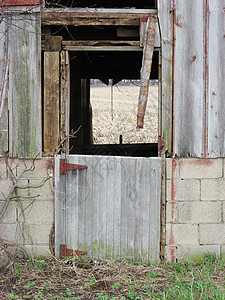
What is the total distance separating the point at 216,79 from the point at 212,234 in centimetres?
225

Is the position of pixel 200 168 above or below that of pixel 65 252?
above

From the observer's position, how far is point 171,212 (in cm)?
552

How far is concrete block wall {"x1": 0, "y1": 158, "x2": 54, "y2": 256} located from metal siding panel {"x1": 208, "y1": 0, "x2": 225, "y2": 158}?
2407 millimetres

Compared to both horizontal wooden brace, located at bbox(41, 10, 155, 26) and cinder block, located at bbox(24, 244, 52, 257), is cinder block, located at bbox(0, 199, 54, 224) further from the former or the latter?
horizontal wooden brace, located at bbox(41, 10, 155, 26)

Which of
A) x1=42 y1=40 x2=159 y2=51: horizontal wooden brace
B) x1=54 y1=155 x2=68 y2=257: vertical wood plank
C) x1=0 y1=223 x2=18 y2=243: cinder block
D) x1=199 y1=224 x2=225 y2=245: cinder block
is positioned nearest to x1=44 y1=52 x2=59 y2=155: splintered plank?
x1=54 y1=155 x2=68 y2=257: vertical wood plank

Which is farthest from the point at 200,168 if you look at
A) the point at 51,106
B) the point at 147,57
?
the point at 51,106

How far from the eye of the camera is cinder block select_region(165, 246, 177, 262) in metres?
5.55

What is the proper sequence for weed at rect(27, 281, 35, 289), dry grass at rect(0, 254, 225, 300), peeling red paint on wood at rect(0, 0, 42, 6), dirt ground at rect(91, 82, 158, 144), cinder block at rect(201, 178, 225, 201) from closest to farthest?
dry grass at rect(0, 254, 225, 300) < weed at rect(27, 281, 35, 289) < peeling red paint on wood at rect(0, 0, 42, 6) < cinder block at rect(201, 178, 225, 201) < dirt ground at rect(91, 82, 158, 144)

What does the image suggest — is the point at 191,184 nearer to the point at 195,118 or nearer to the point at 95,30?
the point at 195,118

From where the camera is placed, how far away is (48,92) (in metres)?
5.55

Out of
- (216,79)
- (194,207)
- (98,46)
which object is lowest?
(194,207)

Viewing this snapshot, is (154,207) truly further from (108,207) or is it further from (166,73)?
(166,73)

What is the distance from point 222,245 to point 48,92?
3.41 m

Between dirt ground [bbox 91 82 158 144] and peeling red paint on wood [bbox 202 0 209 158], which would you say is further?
dirt ground [bbox 91 82 158 144]
